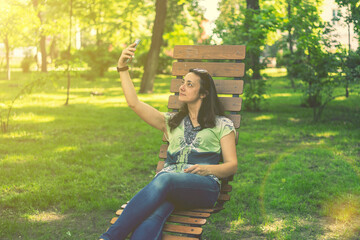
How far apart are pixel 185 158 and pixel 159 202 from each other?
65cm

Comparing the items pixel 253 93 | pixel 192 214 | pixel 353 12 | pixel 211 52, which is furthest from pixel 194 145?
pixel 253 93

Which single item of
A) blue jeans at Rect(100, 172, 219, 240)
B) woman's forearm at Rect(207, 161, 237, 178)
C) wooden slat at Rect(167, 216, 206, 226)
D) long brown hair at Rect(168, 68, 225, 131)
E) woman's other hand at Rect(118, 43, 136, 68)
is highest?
woman's other hand at Rect(118, 43, 136, 68)

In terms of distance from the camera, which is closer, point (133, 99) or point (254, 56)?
point (133, 99)

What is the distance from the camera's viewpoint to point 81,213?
4.70 metres

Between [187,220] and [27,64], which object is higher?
[27,64]

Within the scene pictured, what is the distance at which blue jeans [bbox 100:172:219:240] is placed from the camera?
2.87 metres

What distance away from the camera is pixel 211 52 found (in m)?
4.57

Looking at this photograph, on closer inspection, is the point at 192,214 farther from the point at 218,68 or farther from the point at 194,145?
the point at 218,68

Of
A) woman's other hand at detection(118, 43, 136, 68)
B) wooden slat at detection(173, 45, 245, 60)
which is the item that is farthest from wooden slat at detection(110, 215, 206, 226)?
wooden slat at detection(173, 45, 245, 60)

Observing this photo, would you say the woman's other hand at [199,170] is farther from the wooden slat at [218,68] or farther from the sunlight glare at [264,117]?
the sunlight glare at [264,117]

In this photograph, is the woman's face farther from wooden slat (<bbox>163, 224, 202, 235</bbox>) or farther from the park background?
the park background

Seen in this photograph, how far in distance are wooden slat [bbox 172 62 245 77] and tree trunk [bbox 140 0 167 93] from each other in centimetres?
1123

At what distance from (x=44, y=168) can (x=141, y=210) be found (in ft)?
11.8

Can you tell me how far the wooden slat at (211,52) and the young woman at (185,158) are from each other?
78 centimetres
